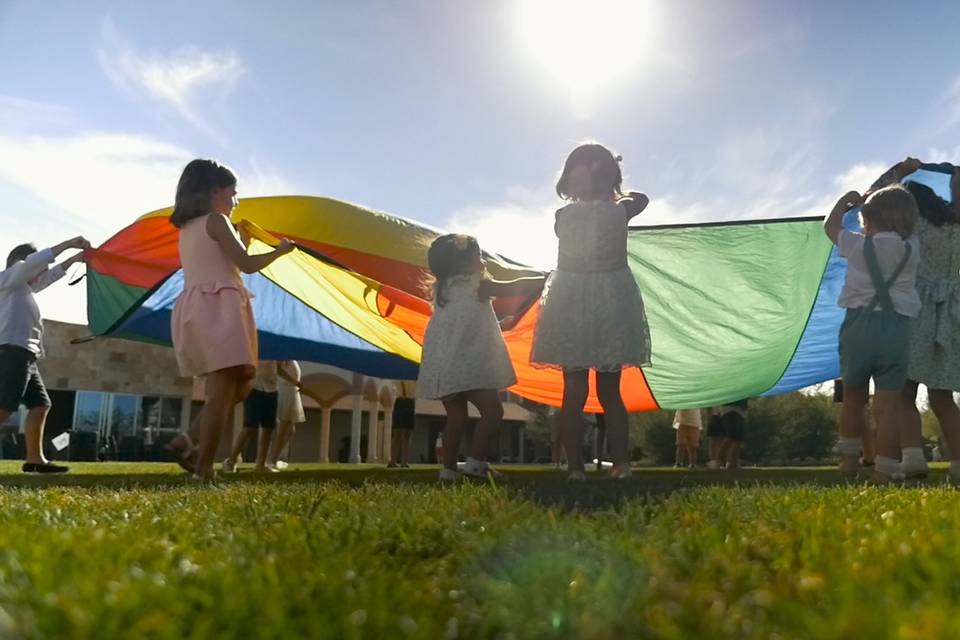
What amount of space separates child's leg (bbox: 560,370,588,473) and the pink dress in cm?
149

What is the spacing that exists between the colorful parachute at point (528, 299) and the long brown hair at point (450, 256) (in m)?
0.53

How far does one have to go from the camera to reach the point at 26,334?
513 centimetres

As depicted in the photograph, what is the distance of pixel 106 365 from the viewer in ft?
66.0

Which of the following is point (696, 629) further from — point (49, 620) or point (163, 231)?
point (163, 231)

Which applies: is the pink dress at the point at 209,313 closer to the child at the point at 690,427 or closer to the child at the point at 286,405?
the child at the point at 286,405

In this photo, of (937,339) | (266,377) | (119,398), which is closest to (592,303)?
(937,339)

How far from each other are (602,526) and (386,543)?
434 millimetres

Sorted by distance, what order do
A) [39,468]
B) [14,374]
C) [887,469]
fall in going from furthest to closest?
1. [39,468]
2. [14,374]
3. [887,469]

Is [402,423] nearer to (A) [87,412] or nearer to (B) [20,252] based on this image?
(B) [20,252]

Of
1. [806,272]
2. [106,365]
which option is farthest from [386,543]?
[106,365]

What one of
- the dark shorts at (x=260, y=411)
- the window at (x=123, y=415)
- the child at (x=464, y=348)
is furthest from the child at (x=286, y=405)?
the window at (x=123, y=415)

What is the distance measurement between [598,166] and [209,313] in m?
1.98

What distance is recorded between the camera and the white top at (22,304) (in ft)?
16.7

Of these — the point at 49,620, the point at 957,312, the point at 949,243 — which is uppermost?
the point at 949,243
